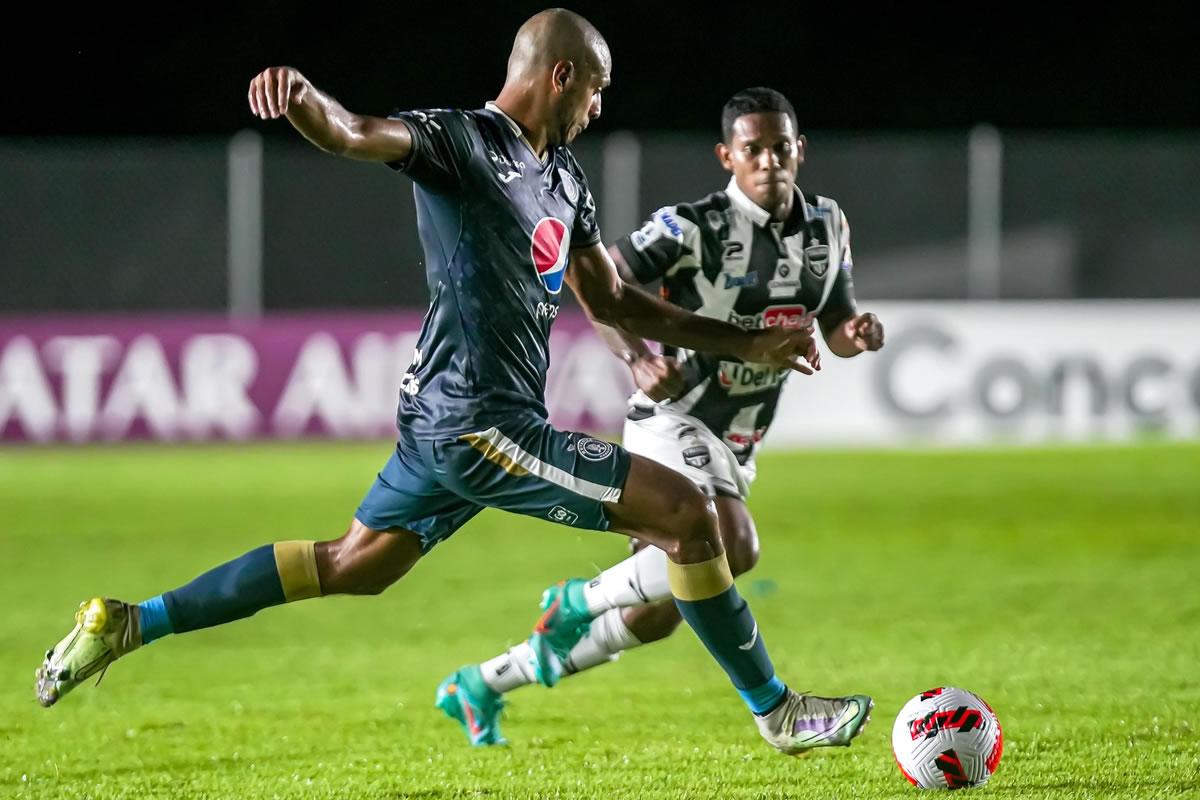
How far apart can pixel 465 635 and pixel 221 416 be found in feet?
30.7

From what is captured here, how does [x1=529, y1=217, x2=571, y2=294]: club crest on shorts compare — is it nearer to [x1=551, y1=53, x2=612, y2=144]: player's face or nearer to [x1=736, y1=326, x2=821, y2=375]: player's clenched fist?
[x1=551, y1=53, x2=612, y2=144]: player's face

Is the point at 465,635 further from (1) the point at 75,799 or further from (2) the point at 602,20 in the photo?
(2) the point at 602,20

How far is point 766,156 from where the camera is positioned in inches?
257

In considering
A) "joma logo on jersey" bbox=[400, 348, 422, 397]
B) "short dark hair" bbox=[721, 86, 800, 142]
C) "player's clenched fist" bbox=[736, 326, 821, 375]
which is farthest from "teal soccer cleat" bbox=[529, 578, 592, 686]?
"short dark hair" bbox=[721, 86, 800, 142]

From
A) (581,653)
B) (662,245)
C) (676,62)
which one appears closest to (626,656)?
(581,653)

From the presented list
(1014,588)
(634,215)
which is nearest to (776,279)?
(1014,588)

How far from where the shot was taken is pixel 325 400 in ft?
57.0

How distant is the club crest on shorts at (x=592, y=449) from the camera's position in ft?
17.2

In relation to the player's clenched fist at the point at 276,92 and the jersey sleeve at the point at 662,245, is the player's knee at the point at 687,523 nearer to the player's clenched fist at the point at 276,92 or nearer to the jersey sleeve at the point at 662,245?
the jersey sleeve at the point at 662,245

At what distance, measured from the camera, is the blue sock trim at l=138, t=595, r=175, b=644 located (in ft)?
18.2

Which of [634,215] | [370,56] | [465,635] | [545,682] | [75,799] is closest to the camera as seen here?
[75,799]

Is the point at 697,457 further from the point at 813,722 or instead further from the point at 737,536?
the point at 813,722

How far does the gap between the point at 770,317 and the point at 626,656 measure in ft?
6.63

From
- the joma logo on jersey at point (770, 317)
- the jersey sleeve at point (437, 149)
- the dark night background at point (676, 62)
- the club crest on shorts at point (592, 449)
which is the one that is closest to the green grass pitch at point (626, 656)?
the club crest on shorts at point (592, 449)
